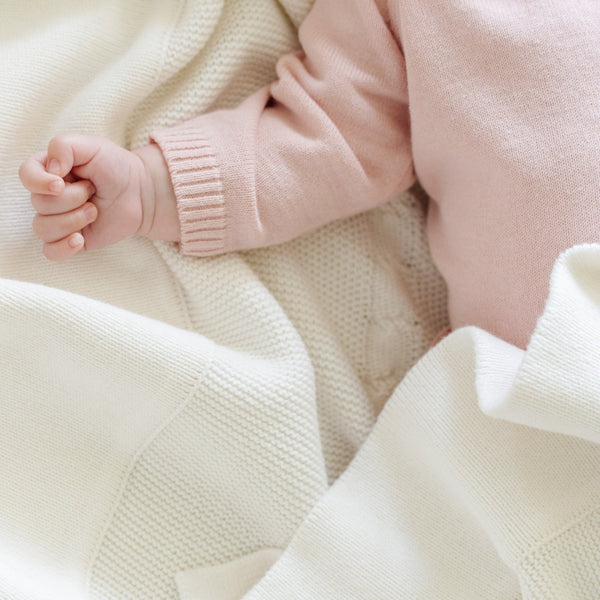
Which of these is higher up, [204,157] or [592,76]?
[592,76]

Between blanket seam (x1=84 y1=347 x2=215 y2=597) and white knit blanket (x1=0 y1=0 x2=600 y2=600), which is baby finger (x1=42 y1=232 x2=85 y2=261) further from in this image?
blanket seam (x1=84 y1=347 x2=215 y2=597)

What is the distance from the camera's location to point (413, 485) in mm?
902

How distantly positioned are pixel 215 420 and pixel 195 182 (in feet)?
0.95

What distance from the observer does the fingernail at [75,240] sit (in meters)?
0.87

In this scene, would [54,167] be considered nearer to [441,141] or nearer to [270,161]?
[270,161]

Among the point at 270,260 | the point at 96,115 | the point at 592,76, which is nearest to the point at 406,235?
the point at 270,260

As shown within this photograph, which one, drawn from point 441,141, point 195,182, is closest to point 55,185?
point 195,182

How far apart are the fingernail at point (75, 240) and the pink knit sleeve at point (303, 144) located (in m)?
0.12

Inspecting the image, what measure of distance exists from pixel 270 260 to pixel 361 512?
349 mm

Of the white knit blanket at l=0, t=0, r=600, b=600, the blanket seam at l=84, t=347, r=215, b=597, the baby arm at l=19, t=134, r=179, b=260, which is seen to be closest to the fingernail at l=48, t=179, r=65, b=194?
the baby arm at l=19, t=134, r=179, b=260

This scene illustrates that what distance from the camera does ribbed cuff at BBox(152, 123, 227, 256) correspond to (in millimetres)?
897

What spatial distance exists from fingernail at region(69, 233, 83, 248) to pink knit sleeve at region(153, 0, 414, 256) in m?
0.12

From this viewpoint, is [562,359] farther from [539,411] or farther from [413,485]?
[413,485]

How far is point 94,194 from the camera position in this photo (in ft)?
2.93
